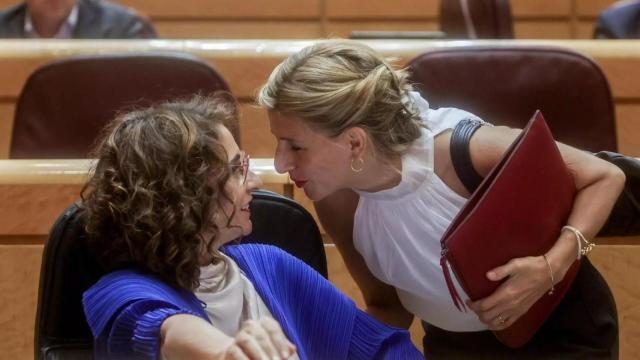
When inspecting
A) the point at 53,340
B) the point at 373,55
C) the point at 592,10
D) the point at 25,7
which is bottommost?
the point at 592,10

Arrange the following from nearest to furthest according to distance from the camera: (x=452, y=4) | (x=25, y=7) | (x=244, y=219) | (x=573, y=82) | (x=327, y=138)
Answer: (x=244, y=219) < (x=327, y=138) < (x=573, y=82) < (x=452, y=4) < (x=25, y=7)

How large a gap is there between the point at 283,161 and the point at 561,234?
0.20 metres

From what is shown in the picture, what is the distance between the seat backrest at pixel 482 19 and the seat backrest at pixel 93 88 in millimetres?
477

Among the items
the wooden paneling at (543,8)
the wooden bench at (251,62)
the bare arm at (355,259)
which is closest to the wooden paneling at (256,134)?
the wooden bench at (251,62)

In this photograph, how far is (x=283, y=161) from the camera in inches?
28.7

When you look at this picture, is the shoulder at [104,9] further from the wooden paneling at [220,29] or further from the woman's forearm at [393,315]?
the woman's forearm at [393,315]

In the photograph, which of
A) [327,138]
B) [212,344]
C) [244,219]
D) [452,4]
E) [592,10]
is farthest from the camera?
[592,10]

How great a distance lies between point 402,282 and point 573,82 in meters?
0.33

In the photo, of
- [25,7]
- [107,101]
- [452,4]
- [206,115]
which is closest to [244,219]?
[206,115]

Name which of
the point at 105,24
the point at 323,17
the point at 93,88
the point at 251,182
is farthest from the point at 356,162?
the point at 323,17

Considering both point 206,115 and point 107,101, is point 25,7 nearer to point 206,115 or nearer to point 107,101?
point 107,101

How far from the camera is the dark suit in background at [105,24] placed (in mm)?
1534

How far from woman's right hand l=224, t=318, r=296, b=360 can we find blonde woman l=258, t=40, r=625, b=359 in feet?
0.85

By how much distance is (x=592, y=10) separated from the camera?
225cm
